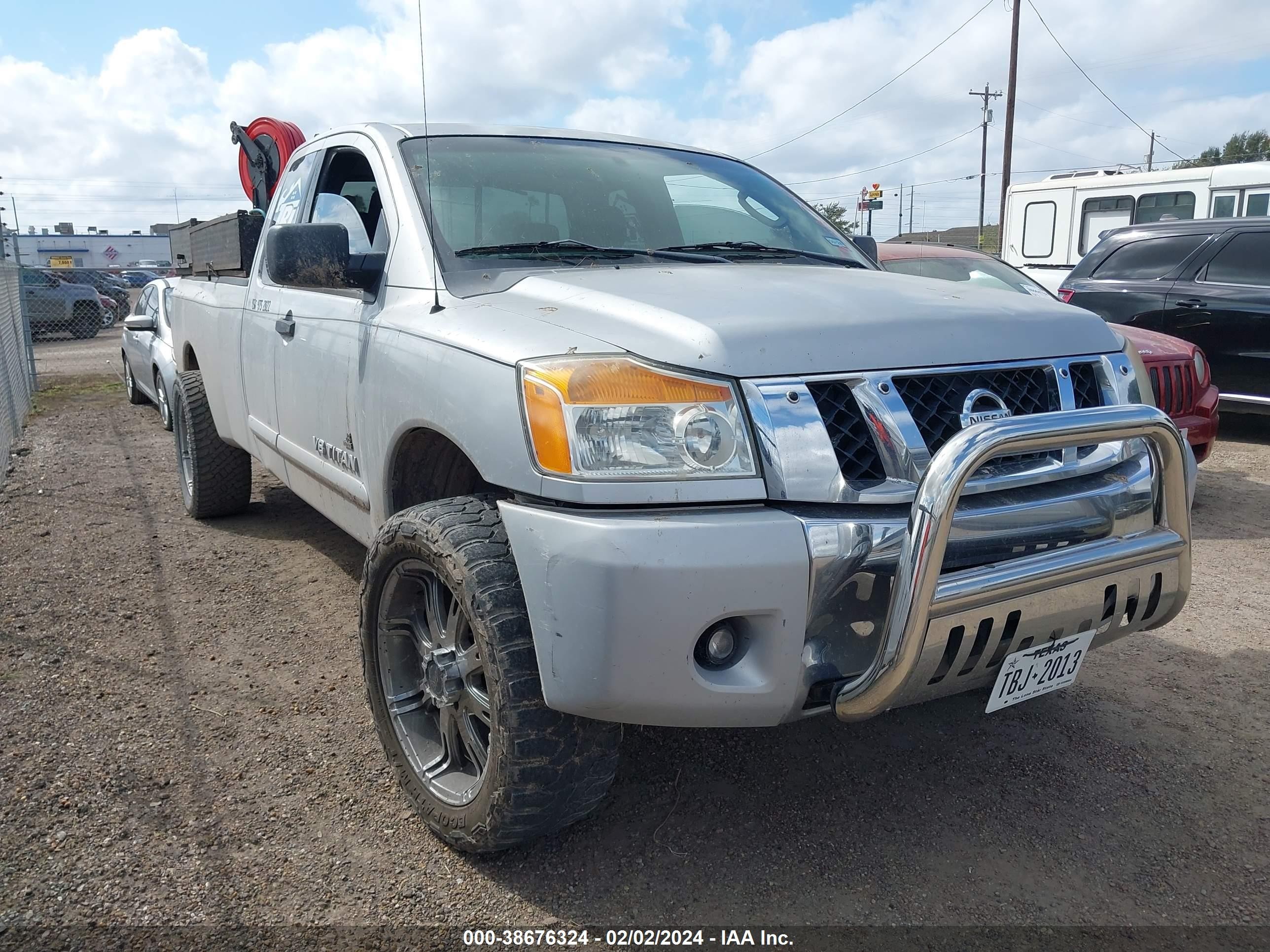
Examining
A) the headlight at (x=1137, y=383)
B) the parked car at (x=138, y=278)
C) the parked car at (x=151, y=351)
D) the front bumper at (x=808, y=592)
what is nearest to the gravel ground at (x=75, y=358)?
the parked car at (x=151, y=351)

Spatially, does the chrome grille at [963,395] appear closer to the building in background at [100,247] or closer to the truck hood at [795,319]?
the truck hood at [795,319]

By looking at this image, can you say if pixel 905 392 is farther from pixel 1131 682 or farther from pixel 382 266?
pixel 1131 682

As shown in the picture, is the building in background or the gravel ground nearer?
the gravel ground

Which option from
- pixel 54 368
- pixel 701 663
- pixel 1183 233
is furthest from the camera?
pixel 54 368

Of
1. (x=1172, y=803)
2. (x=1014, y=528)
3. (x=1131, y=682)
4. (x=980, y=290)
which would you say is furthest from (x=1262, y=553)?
(x=1014, y=528)

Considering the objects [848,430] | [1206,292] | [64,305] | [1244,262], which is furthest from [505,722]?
[64,305]

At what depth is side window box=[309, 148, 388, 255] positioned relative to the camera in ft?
10.9

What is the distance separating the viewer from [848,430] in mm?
2150

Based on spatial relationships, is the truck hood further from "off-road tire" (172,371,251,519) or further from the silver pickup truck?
"off-road tire" (172,371,251,519)

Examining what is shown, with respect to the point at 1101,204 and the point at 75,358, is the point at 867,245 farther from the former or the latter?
the point at 75,358

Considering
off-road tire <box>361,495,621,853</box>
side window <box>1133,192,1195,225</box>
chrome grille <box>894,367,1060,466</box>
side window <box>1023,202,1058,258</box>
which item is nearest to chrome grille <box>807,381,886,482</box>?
chrome grille <box>894,367,1060,466</box>

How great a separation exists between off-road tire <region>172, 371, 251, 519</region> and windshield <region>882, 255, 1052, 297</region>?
4.54m

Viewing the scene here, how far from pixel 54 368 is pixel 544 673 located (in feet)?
57.3

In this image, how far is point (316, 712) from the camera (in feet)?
10.9
